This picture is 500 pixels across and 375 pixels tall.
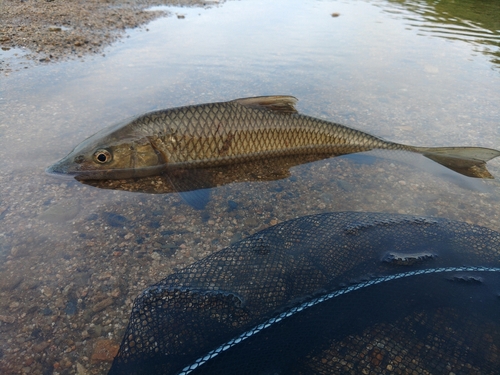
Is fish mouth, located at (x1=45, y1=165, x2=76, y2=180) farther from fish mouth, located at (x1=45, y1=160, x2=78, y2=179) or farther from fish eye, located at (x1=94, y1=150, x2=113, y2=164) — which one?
fish eye, located at (x1=94, y1=150, x2=113, y2=164)

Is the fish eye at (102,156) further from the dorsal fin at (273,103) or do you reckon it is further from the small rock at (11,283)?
the dorsal fin at (273,103)

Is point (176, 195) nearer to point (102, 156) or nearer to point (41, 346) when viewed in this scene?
point (102, 156)

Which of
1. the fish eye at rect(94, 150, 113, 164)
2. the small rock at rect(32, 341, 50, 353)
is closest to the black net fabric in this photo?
the small rock at rect(32, 341, 50, 353)

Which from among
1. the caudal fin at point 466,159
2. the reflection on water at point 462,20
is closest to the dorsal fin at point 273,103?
the caudal fin at point 466,159

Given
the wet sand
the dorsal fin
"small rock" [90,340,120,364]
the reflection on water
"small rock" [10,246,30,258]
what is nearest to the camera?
"small rock" [90,340,120,364]

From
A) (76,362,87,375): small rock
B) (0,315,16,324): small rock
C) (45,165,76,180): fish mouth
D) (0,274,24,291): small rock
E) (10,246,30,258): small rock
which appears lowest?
(76,362,87,375): small rock

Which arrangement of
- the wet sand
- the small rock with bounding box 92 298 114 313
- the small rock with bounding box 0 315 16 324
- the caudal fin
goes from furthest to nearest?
the wet sand, the caudal fin, the small rock with bounding box 92 298 114 313, the small rock with bounding box 0 315 16 324

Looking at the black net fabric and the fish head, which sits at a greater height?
the fish head
